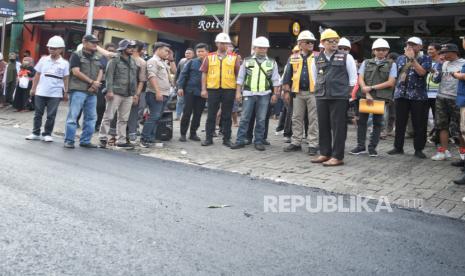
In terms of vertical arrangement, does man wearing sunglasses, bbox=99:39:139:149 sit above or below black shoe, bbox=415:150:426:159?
above

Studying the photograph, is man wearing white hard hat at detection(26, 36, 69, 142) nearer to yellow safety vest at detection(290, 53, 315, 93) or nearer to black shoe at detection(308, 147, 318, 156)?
yellow safety vest at detection(290, 53, 315, 93)

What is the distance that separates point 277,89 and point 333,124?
1.93 meters

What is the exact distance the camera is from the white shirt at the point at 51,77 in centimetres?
877

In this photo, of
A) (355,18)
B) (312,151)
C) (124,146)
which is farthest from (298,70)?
(355,18)

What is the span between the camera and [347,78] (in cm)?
736

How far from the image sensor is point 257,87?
8.78 meters

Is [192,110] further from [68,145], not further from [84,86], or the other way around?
[68,145]

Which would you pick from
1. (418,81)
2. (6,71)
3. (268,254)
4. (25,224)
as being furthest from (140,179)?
(6,71)

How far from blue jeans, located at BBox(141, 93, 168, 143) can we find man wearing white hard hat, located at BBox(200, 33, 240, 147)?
909 mm

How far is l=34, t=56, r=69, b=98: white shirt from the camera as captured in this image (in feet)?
28.8

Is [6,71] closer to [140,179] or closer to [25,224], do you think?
[140,179]

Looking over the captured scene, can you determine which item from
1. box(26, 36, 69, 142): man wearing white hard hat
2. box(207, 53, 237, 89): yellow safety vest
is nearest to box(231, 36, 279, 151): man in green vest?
box(207, 53, 237, 89): yellow safety vest

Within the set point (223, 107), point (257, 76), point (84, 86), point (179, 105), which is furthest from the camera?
point (179, 105)

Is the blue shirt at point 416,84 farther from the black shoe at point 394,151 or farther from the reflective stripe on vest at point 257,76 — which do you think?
the reflective stripe on vest at point 257,76
